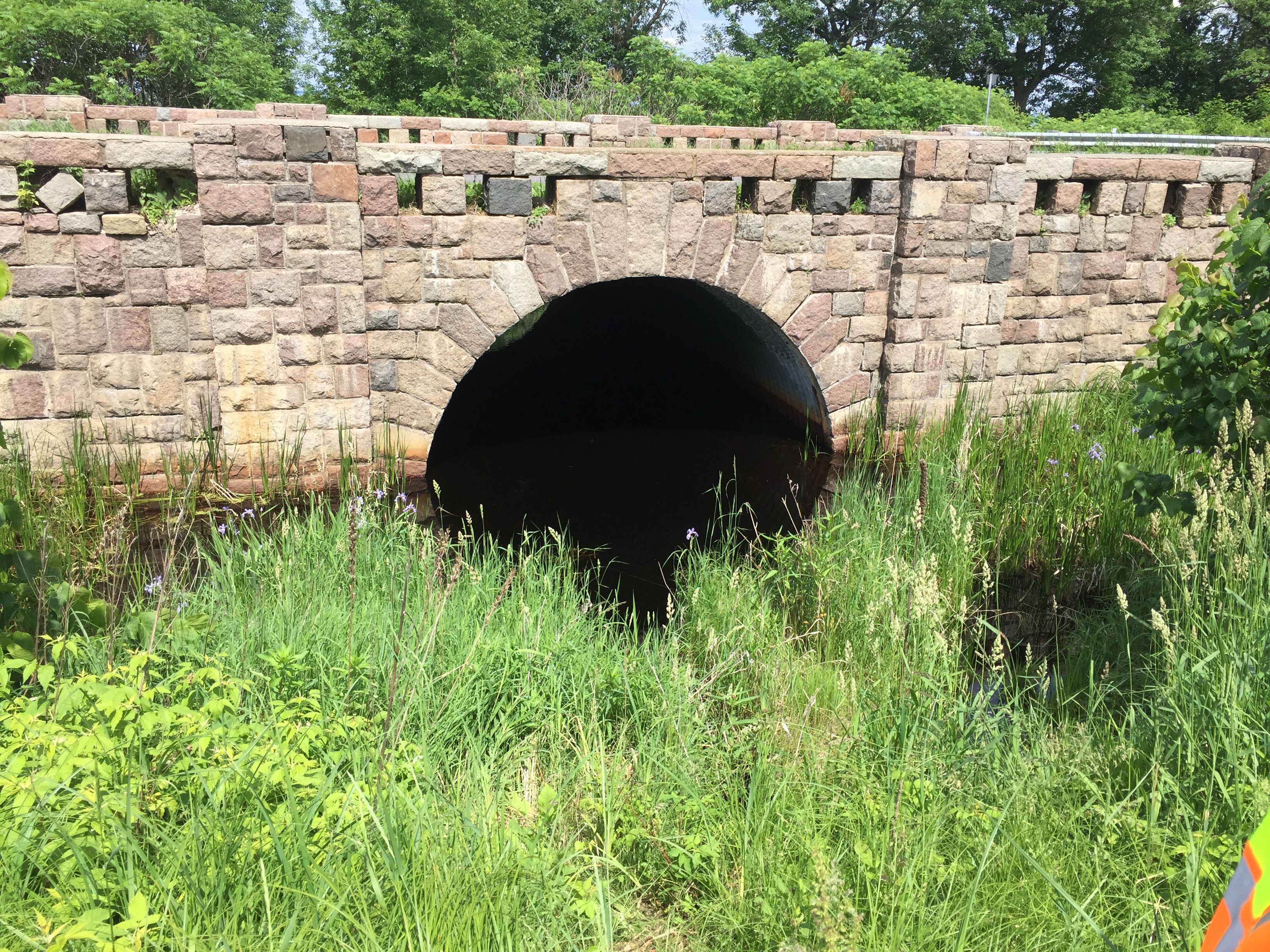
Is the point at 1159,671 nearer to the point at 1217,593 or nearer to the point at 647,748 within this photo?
the point at 1217,593

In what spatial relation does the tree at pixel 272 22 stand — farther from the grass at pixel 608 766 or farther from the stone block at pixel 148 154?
the grass at pixel 608 766

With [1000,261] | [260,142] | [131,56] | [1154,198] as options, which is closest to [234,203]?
[260,142]

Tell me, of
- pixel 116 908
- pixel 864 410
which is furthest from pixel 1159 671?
pixel 864 410

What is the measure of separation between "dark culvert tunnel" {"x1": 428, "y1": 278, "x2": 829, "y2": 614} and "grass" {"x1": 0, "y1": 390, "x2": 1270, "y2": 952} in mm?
1903

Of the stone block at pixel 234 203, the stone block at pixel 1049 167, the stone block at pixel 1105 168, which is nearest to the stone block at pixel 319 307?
the stone block at pixel 234 203

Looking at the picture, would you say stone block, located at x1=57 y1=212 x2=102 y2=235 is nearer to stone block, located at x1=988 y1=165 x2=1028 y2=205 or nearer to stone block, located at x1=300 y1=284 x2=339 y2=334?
stone block, located at x1=300 y1=284 x2=339 y2=334

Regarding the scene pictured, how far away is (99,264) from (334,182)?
1.38 meters

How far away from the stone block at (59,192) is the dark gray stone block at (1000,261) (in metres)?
5.65

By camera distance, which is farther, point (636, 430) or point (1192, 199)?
point (636, 430)

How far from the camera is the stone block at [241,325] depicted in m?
5.78

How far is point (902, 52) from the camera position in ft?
70.2

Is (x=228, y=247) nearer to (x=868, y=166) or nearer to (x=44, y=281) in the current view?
(x=44, y=281)

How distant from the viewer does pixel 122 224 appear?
561 centimetres

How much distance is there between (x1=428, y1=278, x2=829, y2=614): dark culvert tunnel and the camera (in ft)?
24.4
